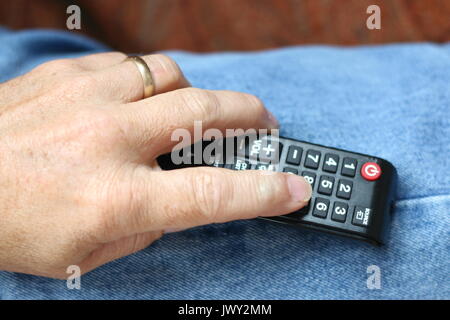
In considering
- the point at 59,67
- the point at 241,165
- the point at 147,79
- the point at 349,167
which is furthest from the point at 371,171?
the point at 59,67

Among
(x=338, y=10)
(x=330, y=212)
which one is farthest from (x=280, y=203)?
(x=338, y=10)

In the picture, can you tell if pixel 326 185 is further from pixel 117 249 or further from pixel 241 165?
pixel 117 249

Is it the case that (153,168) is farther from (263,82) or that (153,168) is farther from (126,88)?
(263,82)

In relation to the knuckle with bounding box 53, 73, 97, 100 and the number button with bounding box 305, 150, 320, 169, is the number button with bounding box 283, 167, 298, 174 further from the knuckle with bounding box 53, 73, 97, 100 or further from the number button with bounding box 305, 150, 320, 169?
the knuckle with bounding box 53, 73, 97, 100

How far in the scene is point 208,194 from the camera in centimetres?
45

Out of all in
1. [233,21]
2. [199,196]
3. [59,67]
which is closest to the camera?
[199,196]

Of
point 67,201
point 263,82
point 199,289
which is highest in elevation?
point 263,82

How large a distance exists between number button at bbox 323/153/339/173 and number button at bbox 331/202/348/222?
37 millimetres

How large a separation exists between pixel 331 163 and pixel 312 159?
0.07 feet

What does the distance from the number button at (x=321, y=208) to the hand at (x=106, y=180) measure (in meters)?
0.02

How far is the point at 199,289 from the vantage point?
525 millimetres

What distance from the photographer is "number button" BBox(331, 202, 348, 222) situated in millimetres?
498

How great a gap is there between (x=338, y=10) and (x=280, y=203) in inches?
19.0

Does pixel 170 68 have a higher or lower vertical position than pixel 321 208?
higher
